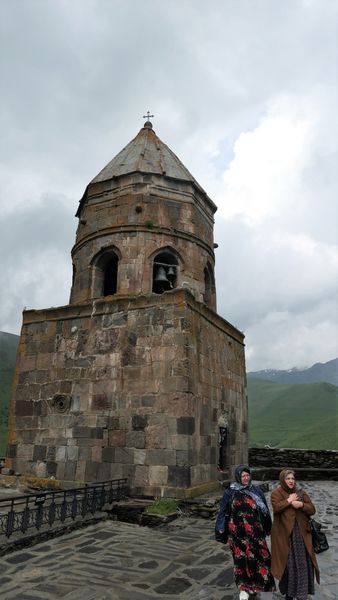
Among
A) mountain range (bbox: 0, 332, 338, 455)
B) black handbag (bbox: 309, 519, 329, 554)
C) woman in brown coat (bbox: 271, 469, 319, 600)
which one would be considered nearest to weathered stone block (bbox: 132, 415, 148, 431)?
woman in brown coat (bbox: 271, 469, 319, 600)

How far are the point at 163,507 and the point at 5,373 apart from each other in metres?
46.9

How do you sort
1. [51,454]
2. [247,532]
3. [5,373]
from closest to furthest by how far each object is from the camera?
[247,532], [51,454], [5,373]

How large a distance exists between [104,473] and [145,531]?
2.03 m

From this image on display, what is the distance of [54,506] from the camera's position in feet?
21.3

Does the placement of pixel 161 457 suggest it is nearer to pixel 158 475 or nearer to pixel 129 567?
pixel 158 475

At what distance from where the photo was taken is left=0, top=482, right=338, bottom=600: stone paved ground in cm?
440

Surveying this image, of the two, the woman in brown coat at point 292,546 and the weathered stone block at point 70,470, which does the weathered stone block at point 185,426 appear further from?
the woman in brown coat at point 292,546

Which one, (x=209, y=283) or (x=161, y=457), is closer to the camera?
(x=161, y=457)

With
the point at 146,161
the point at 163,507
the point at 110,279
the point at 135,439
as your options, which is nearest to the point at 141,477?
the point at 135,439

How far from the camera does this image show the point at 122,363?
9.30 meters

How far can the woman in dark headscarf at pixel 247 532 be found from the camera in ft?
13.0

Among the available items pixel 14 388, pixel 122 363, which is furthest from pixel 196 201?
pixel 14 388

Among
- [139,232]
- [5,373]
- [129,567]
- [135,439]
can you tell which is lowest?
[129,567]

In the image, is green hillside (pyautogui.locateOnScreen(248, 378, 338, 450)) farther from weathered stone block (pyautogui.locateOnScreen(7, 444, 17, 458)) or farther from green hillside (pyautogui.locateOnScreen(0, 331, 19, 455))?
weathered stone block (pyautogui.locateOnScreen(7, 444, 17, 458))
